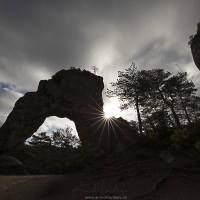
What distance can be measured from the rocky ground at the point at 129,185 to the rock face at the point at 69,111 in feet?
24.1

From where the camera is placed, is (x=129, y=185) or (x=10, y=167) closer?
(x=129, y=185)

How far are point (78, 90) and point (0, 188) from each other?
14357mm

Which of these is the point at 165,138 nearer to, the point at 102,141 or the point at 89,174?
the point at 102,141

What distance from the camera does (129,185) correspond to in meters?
10.5

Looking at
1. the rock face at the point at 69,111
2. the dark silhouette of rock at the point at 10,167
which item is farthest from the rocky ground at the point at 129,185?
the rock face at the point at 69,111

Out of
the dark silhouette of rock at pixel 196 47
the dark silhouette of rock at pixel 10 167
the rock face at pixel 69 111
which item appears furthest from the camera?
the rock face at pixel 69 111

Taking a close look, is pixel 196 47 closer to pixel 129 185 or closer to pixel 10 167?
pixel 129 185

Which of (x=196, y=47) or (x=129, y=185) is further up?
(x=196, y=47)

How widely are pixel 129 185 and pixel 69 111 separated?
14.7 metres

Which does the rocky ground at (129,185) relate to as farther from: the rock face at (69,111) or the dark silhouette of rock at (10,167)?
the rock face at (69,111)

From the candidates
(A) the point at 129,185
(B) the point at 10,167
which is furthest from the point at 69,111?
(A) the point at 129,185

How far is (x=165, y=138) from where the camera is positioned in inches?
737

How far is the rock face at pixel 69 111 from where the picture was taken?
21031 millimetres

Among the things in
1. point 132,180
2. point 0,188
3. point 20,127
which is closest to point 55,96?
point 20,127
